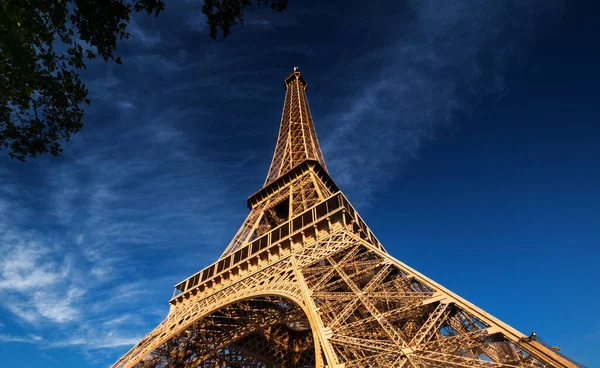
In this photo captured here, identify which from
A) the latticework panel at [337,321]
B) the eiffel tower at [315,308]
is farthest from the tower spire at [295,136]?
the latticework panel at [337,321]

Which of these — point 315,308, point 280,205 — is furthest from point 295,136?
point 315,308

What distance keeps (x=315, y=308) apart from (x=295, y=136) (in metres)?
28.3

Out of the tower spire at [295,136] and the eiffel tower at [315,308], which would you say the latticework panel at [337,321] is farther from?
the tower spire at [295,136]

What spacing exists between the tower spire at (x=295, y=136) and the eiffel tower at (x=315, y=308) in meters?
0.77

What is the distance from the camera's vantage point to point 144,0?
6.49m

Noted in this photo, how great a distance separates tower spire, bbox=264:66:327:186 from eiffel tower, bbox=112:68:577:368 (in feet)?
2.52

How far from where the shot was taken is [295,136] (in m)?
38.7

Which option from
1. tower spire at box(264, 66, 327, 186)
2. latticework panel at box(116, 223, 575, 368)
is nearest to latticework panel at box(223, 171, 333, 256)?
tower spire at box(264, 66, 327, 186)

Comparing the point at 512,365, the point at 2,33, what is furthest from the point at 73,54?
the point at 512,365

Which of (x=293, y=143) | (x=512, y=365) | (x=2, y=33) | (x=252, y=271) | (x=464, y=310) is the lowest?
(x=512, y=365)

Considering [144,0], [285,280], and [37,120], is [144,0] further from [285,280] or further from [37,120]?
[285,280]

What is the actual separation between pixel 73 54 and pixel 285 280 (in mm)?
12444

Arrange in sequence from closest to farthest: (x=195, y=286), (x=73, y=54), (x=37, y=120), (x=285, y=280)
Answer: (x=73, y=54), (x=37, y=120), (x=285, y=280), (x=195, y=286)

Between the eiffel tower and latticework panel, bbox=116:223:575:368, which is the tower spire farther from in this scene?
latticework panel, bbox=116:223:575:368
